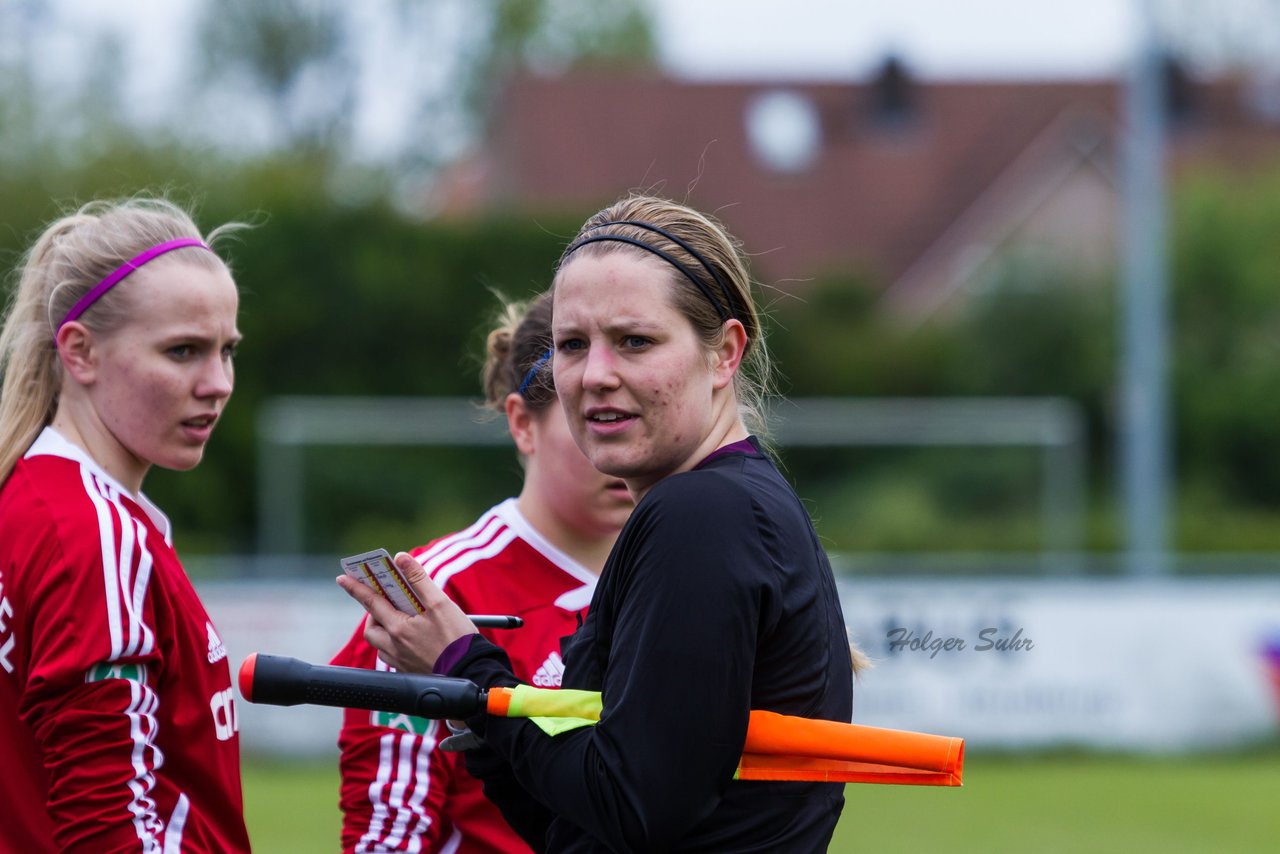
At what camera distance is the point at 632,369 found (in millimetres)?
2336

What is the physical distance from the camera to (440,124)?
1543 inches

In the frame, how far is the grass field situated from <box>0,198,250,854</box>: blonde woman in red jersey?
6138 millimetres

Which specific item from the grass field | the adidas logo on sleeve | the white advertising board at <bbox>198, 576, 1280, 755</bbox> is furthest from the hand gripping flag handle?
the white advertising board at <bbox>198, 576, 1280, 755</bbox>

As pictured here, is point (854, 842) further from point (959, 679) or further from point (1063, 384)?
point (1063, 384)

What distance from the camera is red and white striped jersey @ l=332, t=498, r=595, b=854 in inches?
120

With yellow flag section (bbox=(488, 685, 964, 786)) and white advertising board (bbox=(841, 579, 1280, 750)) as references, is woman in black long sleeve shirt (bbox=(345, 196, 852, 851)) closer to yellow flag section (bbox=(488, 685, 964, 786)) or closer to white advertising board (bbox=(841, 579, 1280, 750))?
yellow flag section (bbox=(488, 685, 964, 786))

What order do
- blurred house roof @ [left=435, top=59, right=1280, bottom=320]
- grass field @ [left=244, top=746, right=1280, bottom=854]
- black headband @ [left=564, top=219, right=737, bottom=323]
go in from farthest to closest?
1. blurred house roof @ [left=435, top=59, right=1280, bottom=320]
2. grass field @ [left=244, top=746, right=1280, bottom=854]
3. black headband @ [left=564, top=219, right=737, bottom=323]

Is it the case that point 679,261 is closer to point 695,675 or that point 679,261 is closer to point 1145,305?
point 695,675

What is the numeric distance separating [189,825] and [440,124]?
37650 millimetres

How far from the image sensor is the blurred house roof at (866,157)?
3281cm

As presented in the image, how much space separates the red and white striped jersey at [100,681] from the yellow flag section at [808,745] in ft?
2.11

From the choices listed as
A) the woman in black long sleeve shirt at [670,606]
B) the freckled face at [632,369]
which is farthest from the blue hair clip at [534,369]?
the freckled face at [632,369]

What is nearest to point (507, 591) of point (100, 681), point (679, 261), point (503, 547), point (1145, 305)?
point (503, 547)

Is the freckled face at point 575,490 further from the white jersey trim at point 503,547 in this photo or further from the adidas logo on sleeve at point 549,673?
the adidas logo on sleeve at point 549,673
